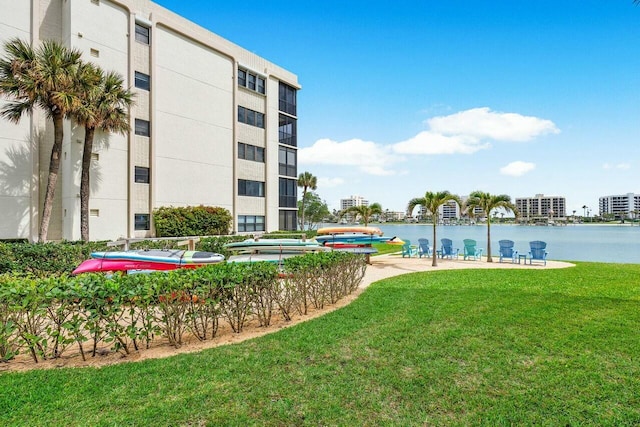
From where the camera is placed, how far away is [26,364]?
488 cm

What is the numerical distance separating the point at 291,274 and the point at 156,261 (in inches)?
174

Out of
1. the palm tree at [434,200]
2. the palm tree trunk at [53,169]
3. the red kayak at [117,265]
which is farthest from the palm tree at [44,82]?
the palm tree at [434,200]

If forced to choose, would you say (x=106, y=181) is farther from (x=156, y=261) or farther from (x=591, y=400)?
(x=591, y=400)

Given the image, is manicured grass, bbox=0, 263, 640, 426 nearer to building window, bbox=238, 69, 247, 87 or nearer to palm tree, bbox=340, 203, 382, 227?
palm tree, bbox=340, 203, 382, 227

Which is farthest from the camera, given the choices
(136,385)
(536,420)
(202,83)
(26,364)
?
(202,83)

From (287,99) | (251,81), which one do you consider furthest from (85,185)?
(287,99)

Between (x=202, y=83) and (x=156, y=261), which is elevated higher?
(x=202, y=83)

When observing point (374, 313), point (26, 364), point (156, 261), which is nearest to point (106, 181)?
point (156, 261)

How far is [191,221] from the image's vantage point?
866 inches

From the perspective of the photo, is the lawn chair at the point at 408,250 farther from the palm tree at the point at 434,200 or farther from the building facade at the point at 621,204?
the building facade at the point at 621,204

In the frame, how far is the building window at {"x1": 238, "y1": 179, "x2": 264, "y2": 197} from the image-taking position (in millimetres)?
27419

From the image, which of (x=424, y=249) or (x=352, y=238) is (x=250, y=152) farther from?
(x=424, y=249)

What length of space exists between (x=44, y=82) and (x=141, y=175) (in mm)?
6918

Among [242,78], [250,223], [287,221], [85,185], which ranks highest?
[242,78]
